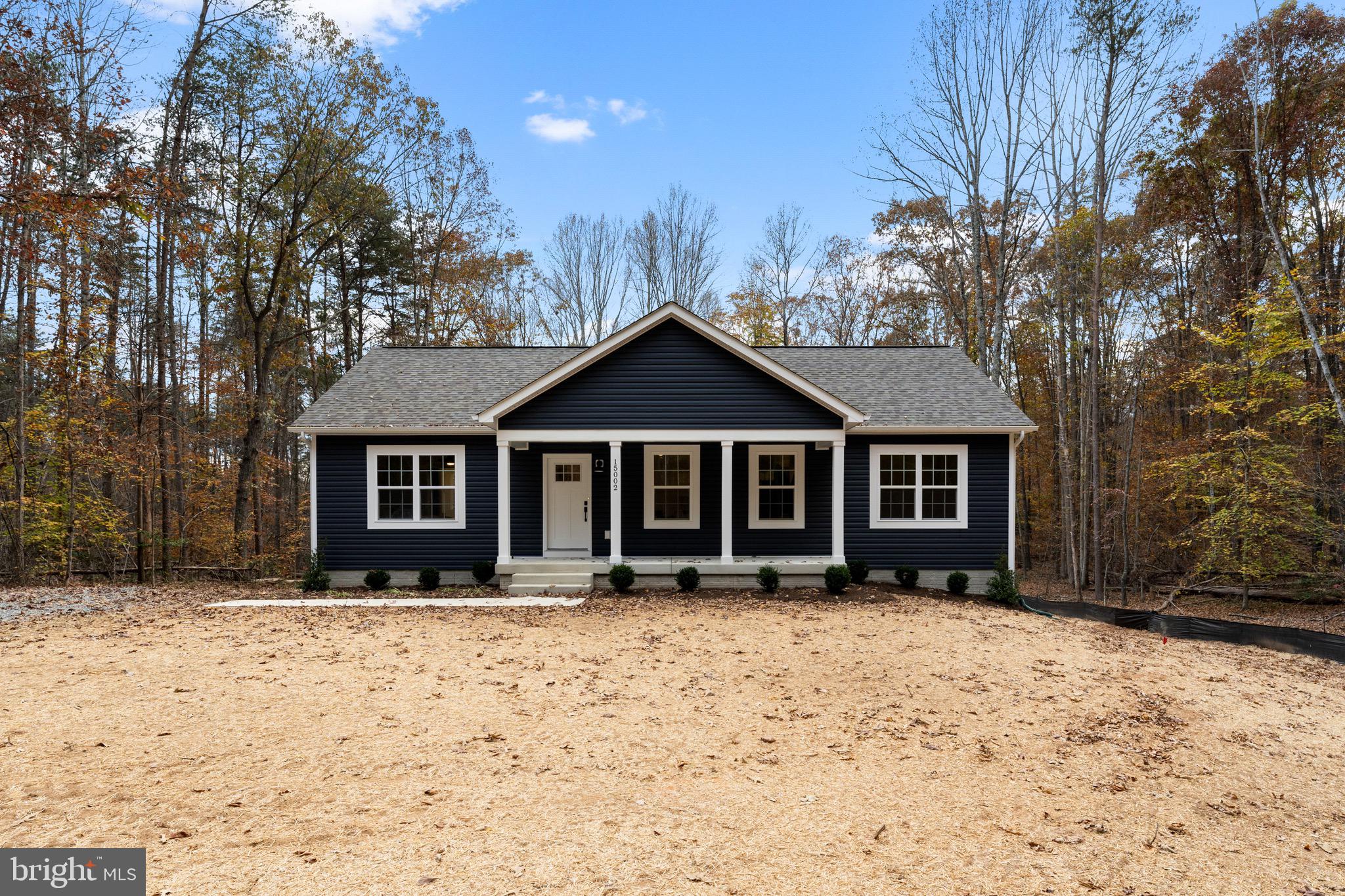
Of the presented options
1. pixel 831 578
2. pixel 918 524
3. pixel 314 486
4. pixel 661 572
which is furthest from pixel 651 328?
pixel 314 486

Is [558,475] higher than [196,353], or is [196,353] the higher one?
[196,353]

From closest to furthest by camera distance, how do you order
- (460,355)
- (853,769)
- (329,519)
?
1. (853,769)
2. (329,519)
3. (460,355)

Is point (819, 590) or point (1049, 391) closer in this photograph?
point (819, 590)

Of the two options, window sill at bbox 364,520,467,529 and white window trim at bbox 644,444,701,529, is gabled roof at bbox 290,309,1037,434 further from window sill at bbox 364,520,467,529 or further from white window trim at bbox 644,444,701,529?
white window trim at bbox 644,444,701,529

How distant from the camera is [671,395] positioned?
13102mm

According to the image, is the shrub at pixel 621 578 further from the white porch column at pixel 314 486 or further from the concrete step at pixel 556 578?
the white porch column at pixel 314 486

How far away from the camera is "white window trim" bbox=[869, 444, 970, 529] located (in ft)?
45.3

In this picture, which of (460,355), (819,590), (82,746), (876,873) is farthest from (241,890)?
(460,355)

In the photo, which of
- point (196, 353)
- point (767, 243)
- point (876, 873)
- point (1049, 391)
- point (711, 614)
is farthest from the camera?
point (767, 243)

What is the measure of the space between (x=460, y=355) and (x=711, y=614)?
33.6ft

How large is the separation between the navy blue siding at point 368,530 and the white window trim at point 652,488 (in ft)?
10.8

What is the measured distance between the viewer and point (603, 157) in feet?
83.4

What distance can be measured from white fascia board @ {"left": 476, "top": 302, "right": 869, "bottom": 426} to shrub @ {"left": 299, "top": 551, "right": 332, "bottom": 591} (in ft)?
15.1

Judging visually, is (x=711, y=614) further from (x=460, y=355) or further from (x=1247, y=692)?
(x=460, y=355)
